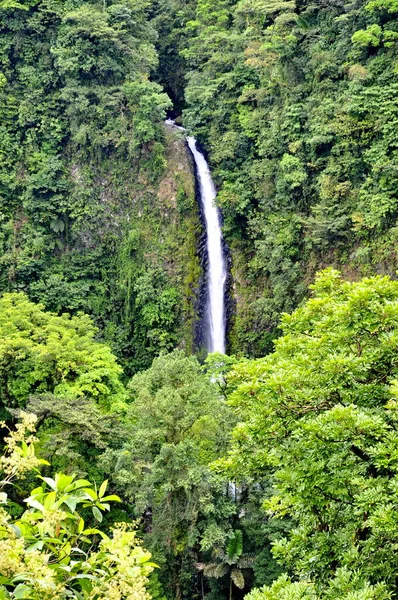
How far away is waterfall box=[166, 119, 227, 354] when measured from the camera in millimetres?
19828

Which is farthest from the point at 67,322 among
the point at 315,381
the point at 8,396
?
the point at 315,381

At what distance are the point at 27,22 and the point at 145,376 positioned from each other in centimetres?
1584

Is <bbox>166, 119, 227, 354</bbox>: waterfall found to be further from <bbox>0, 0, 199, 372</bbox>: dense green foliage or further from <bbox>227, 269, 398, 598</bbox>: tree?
<bbox>227, 269, 398, 598</bbox>: tree

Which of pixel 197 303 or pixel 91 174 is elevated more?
pixel 91 174

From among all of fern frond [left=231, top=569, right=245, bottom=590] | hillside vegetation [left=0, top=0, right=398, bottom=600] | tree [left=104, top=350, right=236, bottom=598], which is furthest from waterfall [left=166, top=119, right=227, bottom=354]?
fern frond [left=231, top=569, right=245, bottom=590]

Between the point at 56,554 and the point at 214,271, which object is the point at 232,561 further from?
the point at 214,271

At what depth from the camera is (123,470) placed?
11.6 m

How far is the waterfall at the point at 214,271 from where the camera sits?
1983 cm

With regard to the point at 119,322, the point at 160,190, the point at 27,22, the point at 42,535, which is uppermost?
the point at 27,22

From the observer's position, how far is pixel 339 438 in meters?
5.34

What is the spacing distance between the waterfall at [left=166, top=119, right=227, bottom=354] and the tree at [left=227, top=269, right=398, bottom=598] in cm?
1300

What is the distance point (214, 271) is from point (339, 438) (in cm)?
1514

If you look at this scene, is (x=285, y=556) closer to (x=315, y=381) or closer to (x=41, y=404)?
(x=315, y=381)

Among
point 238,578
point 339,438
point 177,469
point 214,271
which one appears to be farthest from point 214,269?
point 339,438
